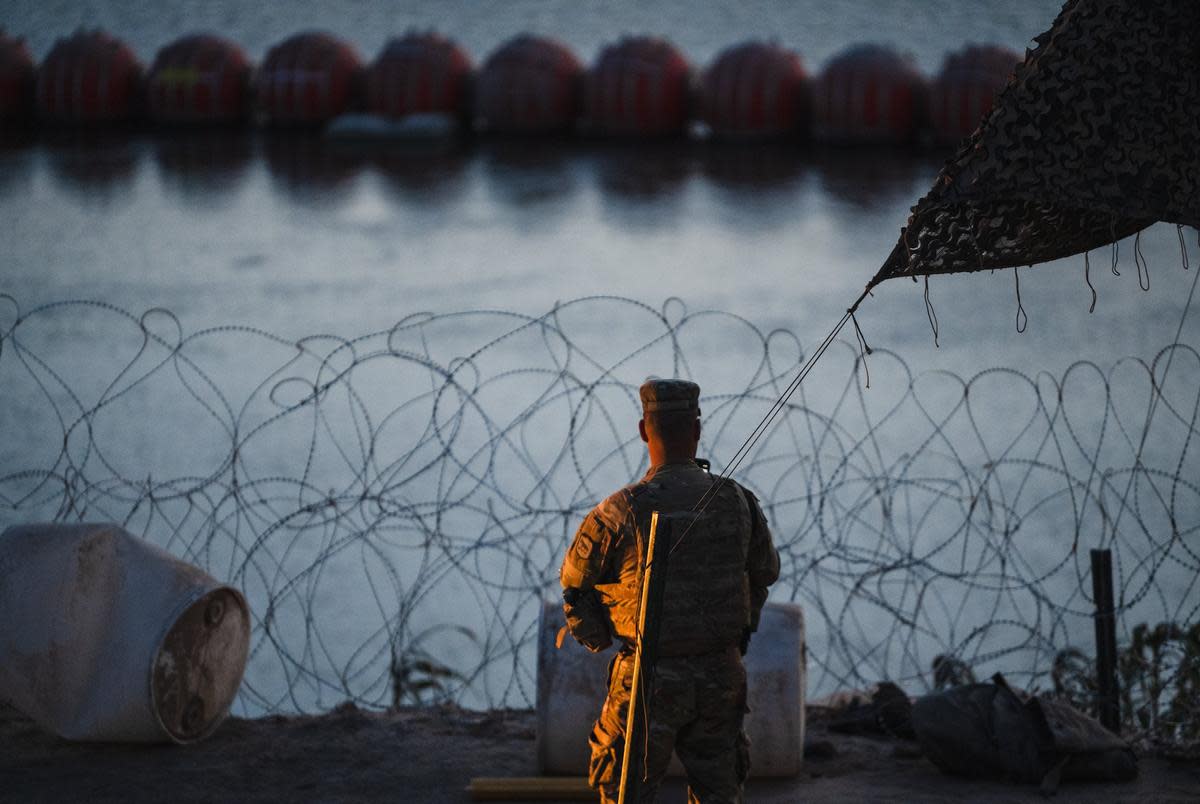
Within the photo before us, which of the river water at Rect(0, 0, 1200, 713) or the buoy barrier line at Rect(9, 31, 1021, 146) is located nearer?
the river water at Rect(0, 0, 1200, 713)

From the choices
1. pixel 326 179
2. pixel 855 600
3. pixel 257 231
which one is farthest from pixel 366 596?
pixel 326 179

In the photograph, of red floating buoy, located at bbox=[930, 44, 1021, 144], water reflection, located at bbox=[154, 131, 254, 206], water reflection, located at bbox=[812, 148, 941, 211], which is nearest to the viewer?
water reflection, located at bbox=[812, 148, 941, 211]

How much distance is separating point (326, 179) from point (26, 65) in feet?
21.4

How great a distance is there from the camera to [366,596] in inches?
336

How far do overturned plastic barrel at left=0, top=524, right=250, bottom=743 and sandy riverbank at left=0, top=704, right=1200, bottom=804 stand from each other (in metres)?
0.17

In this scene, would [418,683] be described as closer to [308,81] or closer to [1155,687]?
[1155,687]

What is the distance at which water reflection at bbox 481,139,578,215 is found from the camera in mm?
18672

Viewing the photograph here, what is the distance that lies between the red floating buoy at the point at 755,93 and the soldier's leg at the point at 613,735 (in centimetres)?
1748

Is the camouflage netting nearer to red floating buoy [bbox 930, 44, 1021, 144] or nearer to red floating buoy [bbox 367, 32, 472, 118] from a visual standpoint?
red floating buoy [bbox 930, 44, 1021, 144]

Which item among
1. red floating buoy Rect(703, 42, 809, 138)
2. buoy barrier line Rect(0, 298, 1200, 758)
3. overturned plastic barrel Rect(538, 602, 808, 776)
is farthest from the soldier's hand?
red floating buoy Rect(703, 42, 809, 138)

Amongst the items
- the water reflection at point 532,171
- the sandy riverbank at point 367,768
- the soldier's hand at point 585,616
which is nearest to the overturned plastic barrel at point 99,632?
the sandy riverbank at point 367,768

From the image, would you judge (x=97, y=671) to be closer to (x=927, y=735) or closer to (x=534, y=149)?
(x=927, y=735)

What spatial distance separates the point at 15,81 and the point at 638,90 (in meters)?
9.28

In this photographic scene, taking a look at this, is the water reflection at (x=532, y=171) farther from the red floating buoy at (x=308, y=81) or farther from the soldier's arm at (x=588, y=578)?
the soldier's arm at (x=588, y=578)
